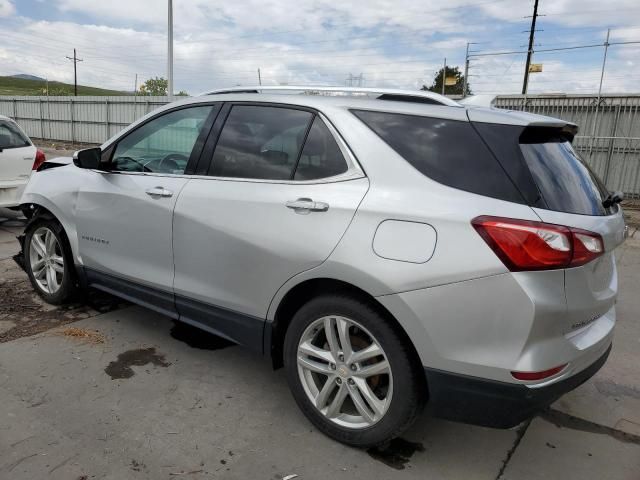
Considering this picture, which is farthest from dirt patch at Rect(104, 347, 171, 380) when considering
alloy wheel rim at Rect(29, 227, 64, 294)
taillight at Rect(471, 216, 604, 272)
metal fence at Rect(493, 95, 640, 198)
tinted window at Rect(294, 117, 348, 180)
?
metal fence at Rect(493, 95, 640, 198)

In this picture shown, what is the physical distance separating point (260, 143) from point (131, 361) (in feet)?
5.59

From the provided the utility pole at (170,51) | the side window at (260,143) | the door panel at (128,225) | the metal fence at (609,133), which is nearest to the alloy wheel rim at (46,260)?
the door panel at (128,225)

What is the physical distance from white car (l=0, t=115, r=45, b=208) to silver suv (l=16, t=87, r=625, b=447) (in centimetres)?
462

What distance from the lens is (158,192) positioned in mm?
3309

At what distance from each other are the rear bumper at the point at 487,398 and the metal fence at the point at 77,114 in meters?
18.9

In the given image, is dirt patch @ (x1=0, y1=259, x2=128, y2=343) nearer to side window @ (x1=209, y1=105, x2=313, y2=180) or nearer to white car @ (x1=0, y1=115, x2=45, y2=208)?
side window @ (x1=209, y1=105, x2=313, y2=180)

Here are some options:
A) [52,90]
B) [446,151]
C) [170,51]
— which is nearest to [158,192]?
[446,151]

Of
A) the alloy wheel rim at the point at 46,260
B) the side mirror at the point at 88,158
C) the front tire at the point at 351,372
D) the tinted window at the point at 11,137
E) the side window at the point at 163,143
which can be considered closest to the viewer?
the front tire at the point at 351,372

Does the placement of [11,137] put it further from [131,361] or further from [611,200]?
[611,200]

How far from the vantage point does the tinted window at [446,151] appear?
2.23 metres

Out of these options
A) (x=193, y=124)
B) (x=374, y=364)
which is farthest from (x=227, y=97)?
(x=374, y=364)

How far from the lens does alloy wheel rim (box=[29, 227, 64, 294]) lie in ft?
14.0

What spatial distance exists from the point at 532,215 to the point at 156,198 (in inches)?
87.8

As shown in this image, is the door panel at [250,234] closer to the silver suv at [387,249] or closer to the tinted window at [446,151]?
the silver suv at [387,249]
